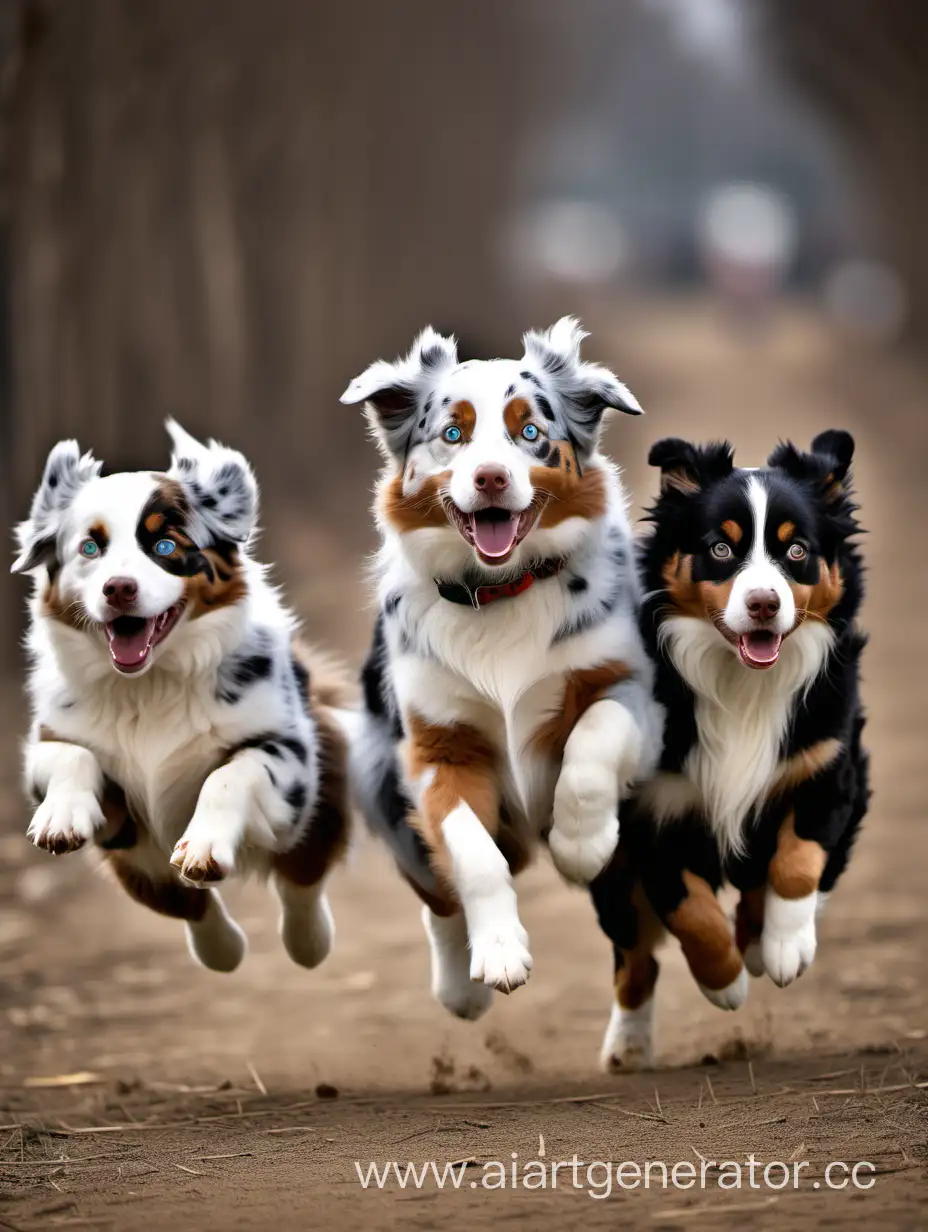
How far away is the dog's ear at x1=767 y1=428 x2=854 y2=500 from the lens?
576 cm

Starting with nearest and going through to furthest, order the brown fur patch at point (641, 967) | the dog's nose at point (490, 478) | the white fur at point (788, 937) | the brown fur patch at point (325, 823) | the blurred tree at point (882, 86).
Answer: the dog's nose at point (490, 478) < the white fur at point (788, 937) < the brown fur patch at point (641, 967) < the brown fur patch at point (325, 823) < the blurred tree at point (882, 86)

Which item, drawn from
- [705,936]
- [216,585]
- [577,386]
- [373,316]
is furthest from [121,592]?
[373,316]

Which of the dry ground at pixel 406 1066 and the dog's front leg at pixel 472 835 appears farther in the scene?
the dog's front leg at pixel 472 835

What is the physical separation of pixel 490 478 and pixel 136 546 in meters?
1.09

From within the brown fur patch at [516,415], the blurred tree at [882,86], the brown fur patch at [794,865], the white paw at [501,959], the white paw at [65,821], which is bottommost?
the white paw at [501,959]

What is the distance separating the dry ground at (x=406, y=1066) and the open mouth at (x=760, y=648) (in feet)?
4.14

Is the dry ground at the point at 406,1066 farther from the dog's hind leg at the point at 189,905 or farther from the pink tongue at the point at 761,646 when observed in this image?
the pink tongue at the point at 761,646

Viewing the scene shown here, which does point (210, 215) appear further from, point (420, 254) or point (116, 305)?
point (420, 254)

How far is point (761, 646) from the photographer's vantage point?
18.1ft

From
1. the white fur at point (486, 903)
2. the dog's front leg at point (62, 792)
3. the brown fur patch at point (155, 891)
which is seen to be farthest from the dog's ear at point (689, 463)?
the brown fur patch at point (155, 891)

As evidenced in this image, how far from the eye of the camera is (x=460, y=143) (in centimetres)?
3591

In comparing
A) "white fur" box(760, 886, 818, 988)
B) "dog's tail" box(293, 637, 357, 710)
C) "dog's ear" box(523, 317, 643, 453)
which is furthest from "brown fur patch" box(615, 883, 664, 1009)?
"dog's ear" box(523, 317, 643, 453)

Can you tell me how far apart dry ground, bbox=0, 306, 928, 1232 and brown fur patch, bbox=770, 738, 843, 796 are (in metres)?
0.92

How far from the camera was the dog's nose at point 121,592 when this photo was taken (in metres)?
5.50
